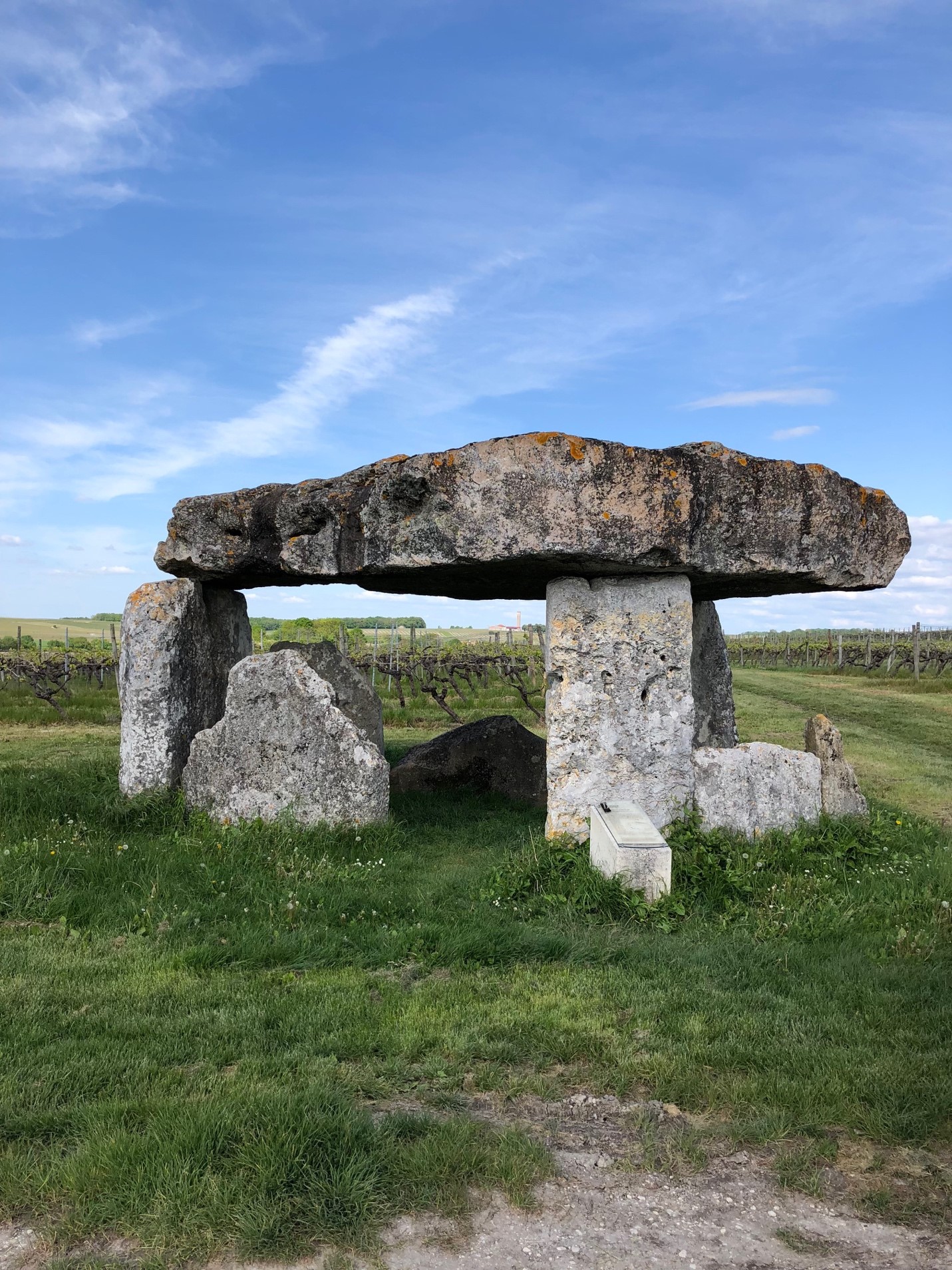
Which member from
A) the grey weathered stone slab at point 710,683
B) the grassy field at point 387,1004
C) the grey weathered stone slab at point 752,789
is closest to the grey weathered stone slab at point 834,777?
the grassy field at point 387,1004

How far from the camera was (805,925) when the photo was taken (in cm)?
621

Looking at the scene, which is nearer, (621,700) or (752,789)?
(621,700)

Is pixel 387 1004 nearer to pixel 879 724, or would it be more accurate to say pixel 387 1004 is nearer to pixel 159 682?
pixel 159 682

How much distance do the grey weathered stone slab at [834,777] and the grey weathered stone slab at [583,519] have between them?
142 centimetres

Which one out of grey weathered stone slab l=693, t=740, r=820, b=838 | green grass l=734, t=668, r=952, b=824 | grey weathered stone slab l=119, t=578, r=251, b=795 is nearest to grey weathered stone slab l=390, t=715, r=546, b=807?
grey weathered stone slab l=119, t=578, r=251, b=795

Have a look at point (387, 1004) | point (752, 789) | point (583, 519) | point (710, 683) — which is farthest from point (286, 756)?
point (710, 683)

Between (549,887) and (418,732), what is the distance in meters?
10.8

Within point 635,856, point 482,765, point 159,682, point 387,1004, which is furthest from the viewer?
point 482,765

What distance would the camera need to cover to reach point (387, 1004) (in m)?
5.00

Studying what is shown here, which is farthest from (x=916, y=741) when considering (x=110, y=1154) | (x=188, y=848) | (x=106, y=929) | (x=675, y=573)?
(x=110, y=1154)

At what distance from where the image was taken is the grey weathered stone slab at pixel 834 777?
8516 millimetres

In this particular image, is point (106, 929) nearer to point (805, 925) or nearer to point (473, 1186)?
point (473, 1186)

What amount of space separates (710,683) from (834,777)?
189cm

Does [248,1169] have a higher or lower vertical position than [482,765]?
lower
